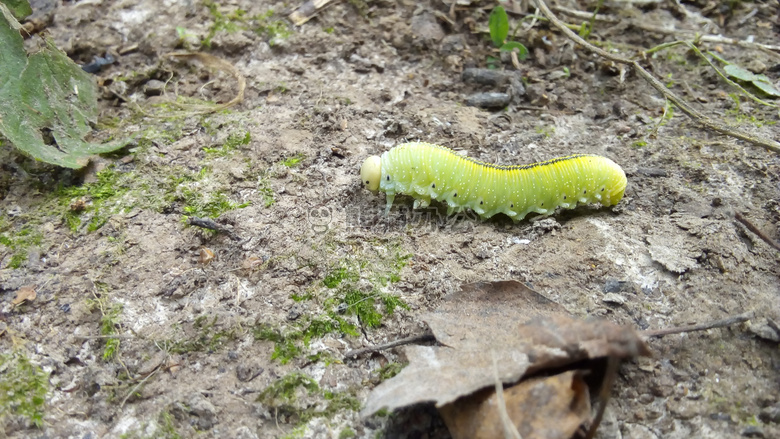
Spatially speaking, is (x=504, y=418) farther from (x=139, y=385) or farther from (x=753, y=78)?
(x=753, y=78)

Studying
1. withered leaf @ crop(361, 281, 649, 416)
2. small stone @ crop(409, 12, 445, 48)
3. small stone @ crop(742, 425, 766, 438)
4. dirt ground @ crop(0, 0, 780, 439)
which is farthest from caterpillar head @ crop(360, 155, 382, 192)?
small stone @ crop(742, 425, 766, 438)

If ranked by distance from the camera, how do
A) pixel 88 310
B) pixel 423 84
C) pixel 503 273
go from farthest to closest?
1. pixel 423 84
2. pixel 503 273
3. pixel 88 310

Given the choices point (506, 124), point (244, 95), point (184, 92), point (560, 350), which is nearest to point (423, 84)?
point (506, 124)

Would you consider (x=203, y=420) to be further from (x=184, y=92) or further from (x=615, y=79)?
(x=615, y=79)

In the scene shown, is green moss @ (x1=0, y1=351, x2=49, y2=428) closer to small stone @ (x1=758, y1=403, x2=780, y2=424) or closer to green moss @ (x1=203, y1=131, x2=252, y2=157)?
green moss @ (x1=203, y1=131, x2=252, y2=157)

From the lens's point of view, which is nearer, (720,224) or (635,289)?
(635,289)

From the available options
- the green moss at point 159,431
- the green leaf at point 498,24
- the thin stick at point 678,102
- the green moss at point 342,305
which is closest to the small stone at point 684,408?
the green moss at point 342,305

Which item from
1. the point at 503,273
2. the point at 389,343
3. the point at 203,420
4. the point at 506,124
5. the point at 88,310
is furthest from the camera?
the point at 506,124

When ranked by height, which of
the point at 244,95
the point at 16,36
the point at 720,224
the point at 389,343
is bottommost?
the point at 720,224
